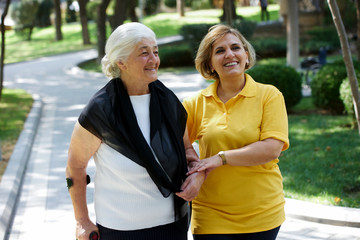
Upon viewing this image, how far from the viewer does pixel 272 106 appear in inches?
114

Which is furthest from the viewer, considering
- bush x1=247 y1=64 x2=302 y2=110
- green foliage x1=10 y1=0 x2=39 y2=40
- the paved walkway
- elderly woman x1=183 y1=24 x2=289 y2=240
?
green foliage x1=10 y1=0 x2=39 y2=40

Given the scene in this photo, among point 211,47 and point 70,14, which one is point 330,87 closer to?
point 211,47

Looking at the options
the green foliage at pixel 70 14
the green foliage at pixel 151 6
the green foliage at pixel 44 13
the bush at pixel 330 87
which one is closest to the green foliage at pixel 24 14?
the green foliage at pixel 44 13

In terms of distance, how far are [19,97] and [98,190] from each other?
1330 centimetres

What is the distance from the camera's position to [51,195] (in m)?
6.68

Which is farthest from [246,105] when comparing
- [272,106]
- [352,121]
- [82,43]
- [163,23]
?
[163,23]

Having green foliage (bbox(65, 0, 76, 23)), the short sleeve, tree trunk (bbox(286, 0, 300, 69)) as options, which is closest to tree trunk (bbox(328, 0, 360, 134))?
the short sleeve

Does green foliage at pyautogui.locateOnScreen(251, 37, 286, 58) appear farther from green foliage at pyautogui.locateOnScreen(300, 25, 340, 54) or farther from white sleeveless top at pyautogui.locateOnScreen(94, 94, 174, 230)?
white sleeveless top at pyautogui.locateOnScreen(94, 94, 174, 230)

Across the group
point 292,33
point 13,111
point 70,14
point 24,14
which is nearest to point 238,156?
point 13,111

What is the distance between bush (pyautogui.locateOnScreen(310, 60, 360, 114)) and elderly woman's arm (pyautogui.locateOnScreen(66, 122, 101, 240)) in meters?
8.64

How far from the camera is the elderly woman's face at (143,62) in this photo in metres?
2.61

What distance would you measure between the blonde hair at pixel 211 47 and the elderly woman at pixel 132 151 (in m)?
0.48

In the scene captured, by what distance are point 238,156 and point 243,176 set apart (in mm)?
163

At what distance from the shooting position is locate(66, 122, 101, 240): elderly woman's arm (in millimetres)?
2623
